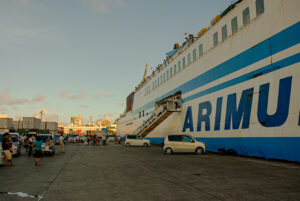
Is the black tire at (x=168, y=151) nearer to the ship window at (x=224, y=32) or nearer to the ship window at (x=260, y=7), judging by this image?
the ship window at (x=224, y=32)

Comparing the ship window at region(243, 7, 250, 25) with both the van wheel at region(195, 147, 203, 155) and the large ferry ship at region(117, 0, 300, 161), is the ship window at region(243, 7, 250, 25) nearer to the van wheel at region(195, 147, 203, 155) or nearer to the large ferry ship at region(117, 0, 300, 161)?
the large ferry ship at region(117, 0, 300, 161)

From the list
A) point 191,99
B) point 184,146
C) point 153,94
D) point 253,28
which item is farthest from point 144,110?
point 253,28

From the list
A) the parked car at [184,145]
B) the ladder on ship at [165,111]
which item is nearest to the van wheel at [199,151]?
the parked car at [184,145]

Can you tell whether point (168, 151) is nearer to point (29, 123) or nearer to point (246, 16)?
point (246, 16)

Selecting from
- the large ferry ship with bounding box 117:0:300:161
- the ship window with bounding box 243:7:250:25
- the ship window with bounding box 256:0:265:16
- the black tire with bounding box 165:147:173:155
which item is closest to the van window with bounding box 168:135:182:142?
the black tire with bounding box 165:147:173:155

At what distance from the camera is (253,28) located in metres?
17.7

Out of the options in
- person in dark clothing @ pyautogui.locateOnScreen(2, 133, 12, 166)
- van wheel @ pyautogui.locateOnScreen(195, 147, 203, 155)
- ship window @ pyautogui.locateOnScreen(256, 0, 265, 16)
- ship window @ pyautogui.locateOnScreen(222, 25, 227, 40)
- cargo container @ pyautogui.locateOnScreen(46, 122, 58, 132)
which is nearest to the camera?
person in dark clothing @ pyautogui.locateOnScreen(2, 133, 12, 166)

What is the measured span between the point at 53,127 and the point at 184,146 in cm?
5038

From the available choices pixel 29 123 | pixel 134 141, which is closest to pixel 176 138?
pixel 134 141

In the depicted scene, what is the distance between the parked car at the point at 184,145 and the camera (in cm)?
2075

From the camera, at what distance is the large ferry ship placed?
551 inches

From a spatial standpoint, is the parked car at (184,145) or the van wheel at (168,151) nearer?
the parked car at (184,145)

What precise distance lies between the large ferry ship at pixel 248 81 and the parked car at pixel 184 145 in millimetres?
1810

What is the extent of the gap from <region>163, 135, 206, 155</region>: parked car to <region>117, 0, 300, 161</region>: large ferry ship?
1810mm
